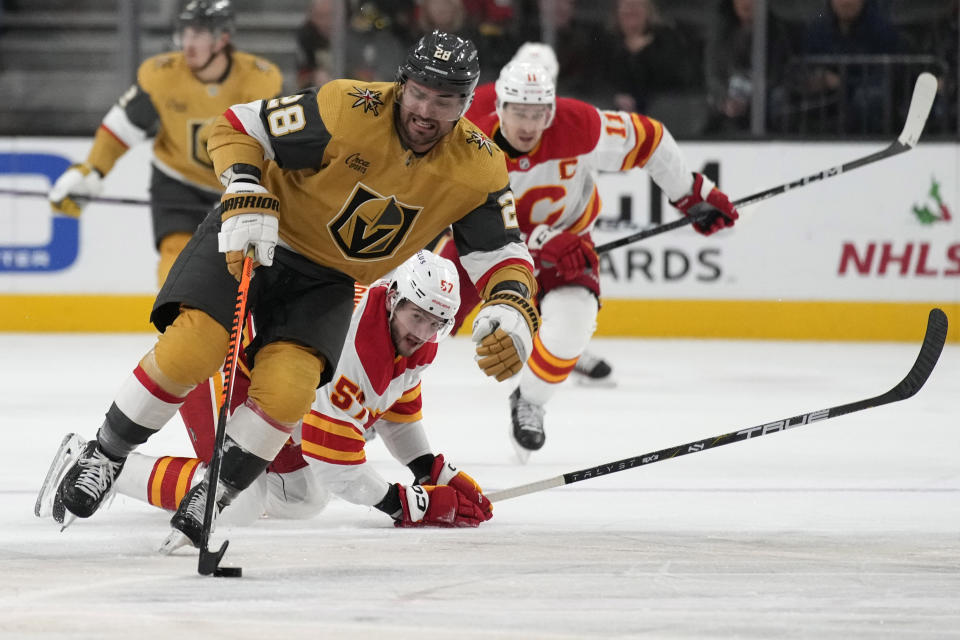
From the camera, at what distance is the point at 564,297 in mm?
4676

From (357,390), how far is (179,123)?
3.19m

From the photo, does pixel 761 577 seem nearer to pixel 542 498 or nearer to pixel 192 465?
pixel 542 498

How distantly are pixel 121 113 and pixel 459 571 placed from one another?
144 inches

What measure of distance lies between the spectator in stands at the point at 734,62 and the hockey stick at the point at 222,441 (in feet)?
15.4

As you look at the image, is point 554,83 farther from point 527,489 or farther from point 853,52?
point 527,489

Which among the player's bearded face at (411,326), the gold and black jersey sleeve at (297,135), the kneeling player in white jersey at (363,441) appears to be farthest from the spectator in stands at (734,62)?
the gold and black jersey sleeve at (297,135)

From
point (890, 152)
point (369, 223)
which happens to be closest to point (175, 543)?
point (369, 223)

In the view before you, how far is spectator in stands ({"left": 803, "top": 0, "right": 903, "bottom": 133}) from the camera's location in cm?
714

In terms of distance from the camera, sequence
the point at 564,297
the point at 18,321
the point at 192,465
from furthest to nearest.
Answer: the point at 18,321 → the point at 564,297 → the point at 192,465

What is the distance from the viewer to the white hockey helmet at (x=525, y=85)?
434 centimetres

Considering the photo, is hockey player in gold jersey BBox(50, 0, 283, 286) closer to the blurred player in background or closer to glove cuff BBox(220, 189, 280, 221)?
the blurred player in background

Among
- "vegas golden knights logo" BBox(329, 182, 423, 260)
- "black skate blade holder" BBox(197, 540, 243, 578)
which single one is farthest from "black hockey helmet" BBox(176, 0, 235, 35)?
"black skate blade holder" BBox(197, 540, 243, 578)

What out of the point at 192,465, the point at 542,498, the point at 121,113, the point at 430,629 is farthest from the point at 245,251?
the point at 121,113

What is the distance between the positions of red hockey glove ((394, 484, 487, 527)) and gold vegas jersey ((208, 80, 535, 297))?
466mm
